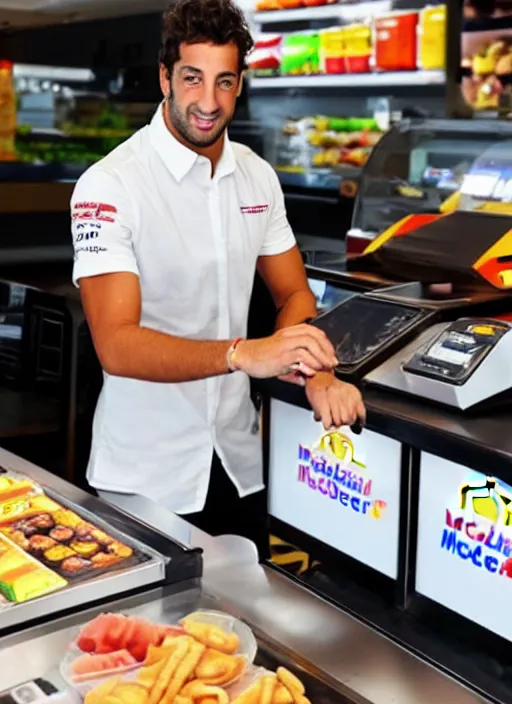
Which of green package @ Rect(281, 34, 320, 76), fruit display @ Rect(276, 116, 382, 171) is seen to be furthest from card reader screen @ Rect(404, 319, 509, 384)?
green package @ Rect(281, 34, 320, 76)

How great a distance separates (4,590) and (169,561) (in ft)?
0.69

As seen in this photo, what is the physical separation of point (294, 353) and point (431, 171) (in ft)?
7.11

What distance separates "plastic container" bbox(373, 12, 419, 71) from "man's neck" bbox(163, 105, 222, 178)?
102 inches

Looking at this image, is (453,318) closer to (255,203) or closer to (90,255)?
(255,203)

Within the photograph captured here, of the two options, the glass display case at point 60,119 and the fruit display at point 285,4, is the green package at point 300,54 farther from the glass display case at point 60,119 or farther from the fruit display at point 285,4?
the glass display case at point 60,119

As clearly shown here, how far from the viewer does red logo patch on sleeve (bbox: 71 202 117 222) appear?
1.86 m

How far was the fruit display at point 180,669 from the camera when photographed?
1.01m

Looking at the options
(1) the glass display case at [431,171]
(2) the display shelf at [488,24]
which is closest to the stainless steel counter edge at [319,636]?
(1) the glass display case at [431,171]

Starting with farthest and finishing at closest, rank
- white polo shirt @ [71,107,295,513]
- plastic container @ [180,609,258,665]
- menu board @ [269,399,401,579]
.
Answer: menu board @ [269,399,401,579]
white polo shirt @ [71,107,295,513]
plastic container @ [180,609,258,665]

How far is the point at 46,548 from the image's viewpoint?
1.31 meters

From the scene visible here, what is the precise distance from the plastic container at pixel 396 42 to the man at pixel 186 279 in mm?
2429

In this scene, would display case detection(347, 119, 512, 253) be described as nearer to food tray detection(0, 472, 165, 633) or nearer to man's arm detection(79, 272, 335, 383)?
man's arm detection(79, 272, 335, 383)

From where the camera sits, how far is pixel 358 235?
341 cm

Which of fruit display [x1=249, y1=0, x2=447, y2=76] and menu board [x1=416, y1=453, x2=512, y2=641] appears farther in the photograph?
fruit display [x1=249, y1=0, x2=447, y2=76]
